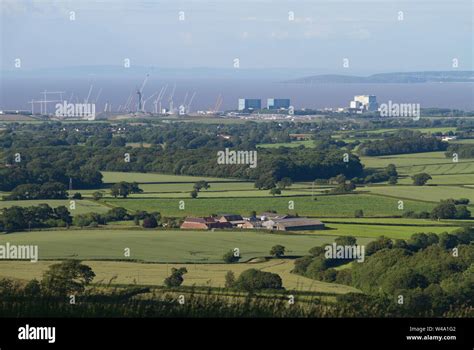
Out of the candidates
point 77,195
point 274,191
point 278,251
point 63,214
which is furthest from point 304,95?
point 278,251

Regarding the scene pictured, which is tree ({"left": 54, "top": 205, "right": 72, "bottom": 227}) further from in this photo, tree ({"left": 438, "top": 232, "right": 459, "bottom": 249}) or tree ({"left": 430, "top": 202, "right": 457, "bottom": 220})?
tree ({"left": 430, "top": 202, "right": 457, "bottom": 220})

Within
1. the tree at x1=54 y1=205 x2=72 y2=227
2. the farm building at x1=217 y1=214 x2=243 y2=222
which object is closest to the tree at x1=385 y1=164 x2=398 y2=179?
the farm building at x1=217 y1=214 x2=243 y2=222

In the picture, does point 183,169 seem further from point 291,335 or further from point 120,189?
point 291,335

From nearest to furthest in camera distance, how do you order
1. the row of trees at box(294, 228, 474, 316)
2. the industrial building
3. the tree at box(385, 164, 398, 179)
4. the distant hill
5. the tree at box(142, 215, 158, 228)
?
the row of trees at box(294, 228, 474, 316), the tree at box(142, 215, 158, 228), the tree at box(385, 164, 398, 179), the industrial building, the distant hill

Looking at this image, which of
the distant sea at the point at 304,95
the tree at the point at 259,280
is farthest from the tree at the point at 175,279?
the distant sea at the point at 304,95

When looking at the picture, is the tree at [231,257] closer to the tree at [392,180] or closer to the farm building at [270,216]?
the farm building at [270,216]

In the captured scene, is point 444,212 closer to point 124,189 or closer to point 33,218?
point 124,189
